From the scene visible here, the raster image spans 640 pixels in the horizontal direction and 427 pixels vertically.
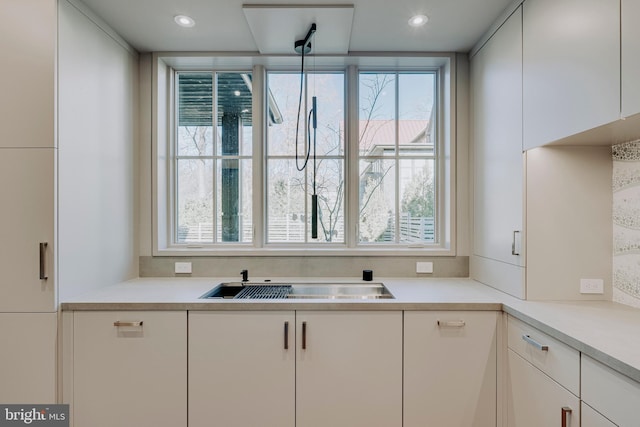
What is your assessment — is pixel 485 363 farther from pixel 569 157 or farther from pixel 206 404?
pixel 206 404

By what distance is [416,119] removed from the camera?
2.57 m

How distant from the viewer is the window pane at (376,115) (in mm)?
2551

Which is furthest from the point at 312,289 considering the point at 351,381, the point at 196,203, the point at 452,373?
the point at 196,203

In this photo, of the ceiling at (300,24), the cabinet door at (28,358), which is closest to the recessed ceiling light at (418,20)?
the ceiling at (300,24)

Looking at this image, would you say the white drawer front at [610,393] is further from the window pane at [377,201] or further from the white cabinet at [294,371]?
the window pane at [377,201]

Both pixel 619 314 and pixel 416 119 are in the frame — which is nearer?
pixel 619 314

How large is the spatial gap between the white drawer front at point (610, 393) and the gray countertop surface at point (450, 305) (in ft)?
0.12

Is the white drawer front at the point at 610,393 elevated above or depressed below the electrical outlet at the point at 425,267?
below

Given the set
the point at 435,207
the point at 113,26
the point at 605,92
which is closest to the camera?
the point at 605,92

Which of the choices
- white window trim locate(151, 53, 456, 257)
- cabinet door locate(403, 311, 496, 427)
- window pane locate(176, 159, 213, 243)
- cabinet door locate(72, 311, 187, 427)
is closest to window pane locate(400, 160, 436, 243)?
white window trim locate(151, 53, 456, 257)

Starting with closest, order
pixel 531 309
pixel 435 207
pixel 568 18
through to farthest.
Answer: pixel 568 18 < pixel 531 309 < pixel 435 207

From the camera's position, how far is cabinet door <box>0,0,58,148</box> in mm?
1670

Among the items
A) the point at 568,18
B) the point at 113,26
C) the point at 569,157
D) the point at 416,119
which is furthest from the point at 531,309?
the point at 113,26

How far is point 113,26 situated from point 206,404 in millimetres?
2380
